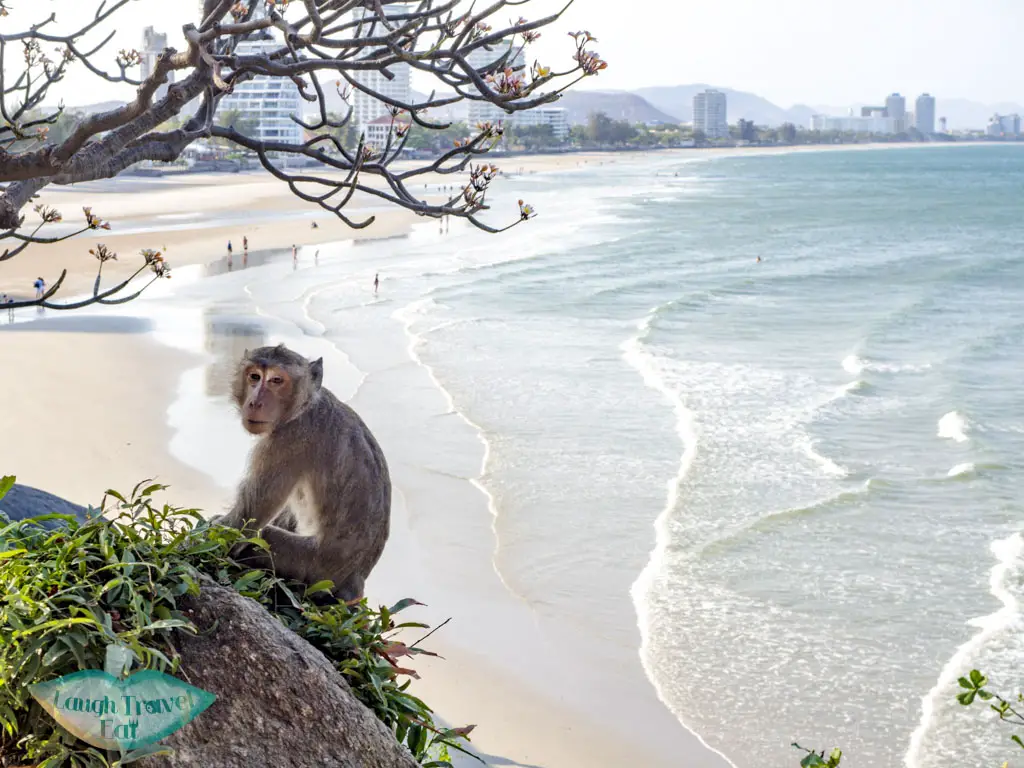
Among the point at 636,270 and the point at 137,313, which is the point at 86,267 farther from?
the point at 636,270

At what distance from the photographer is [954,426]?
58.9 feet

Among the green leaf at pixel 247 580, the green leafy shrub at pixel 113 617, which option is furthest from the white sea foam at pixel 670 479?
the green leaf at pixel 247 580

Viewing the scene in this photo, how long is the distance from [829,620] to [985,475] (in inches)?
231

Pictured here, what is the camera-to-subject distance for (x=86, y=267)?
120ft

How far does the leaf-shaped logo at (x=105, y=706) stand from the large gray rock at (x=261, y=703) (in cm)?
10

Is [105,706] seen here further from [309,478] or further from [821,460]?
[821,460]

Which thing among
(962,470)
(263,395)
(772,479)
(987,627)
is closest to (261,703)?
(263,395)

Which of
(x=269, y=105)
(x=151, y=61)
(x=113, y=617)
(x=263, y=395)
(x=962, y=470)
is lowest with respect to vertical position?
(x=962, y=470)

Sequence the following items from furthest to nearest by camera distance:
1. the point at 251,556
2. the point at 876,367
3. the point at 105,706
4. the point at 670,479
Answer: the point at 876,367
the point at 670,479
the point at 251,556
the point at 105,706

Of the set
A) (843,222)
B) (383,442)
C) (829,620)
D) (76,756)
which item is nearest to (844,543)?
(829,620)

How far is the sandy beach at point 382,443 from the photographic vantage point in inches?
358

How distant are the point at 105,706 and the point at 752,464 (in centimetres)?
1377

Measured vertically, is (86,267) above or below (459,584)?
above

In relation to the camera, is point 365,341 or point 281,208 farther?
point 281,208
